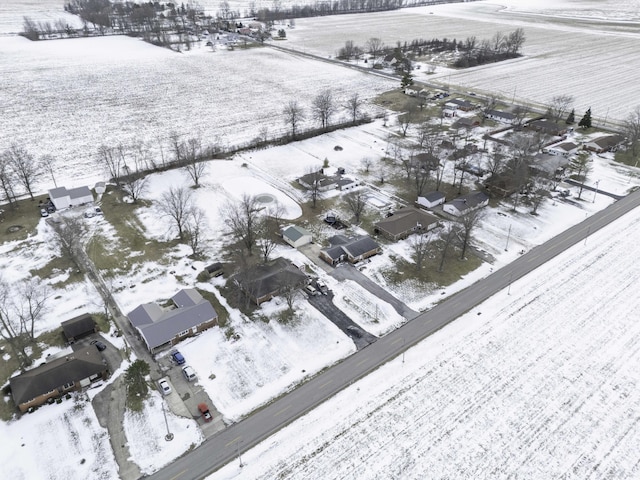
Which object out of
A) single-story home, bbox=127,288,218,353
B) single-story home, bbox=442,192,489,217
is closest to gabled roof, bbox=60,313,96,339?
single-story home, bbox=127,288,218,353

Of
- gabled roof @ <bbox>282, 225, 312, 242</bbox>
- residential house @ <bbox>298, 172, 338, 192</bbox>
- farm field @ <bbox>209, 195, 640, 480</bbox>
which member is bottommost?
farm field @ <bbox>209, 195, 640, 480</bbox>

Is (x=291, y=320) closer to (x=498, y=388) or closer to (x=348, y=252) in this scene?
(x=348, y=252)

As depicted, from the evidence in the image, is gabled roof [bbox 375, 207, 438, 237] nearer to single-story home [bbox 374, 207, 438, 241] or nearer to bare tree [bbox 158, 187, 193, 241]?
single-story home [bbox 374, 207, 438, 241]

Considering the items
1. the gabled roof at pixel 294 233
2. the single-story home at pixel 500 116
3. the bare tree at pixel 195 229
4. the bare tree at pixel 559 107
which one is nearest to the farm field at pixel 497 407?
the gabled roof at pixel 294 233

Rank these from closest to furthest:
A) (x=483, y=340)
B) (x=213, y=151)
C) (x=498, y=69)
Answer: (x=483, y=340)
(x=213, y=151)
(x=498, y=69)

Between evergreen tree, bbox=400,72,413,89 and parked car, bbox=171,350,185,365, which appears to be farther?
evergreen tree, bbox=400,72,413,89

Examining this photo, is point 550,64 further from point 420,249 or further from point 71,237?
point 71,237

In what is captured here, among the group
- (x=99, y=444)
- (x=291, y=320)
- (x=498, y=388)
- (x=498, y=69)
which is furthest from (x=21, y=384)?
(x=498, y=69)
